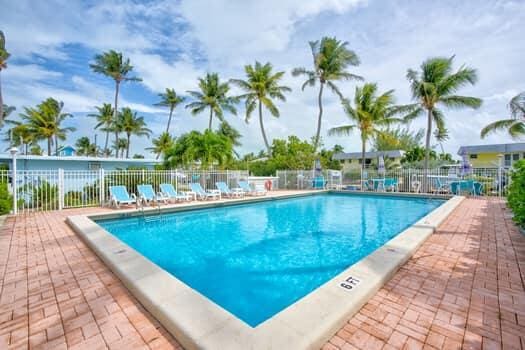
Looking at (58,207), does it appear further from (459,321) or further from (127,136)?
(127,136)

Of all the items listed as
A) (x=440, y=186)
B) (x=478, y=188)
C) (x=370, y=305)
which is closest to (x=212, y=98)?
(x=440, y=186)

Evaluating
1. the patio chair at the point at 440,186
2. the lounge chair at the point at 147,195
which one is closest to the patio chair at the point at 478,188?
the patio chair at the point at 440,186

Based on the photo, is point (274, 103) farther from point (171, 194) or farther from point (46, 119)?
point (46, 119)

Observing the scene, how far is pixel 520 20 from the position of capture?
8211 mm

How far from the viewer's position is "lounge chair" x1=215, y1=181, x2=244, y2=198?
1356 cm

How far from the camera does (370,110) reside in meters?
→ 19.7

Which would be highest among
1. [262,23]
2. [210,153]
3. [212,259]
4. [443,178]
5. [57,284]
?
[262,23]

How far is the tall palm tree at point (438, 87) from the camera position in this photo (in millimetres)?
15992

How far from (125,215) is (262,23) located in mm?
9150

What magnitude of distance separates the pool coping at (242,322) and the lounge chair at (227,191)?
31.2 ft

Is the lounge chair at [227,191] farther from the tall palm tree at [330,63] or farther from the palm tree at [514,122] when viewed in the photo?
the palm tree at [514,122]

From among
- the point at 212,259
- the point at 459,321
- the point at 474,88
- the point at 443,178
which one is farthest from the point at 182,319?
the point at 474,88

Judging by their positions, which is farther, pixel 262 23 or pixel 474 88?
pixel 474 88

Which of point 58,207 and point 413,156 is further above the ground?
point 413,156
